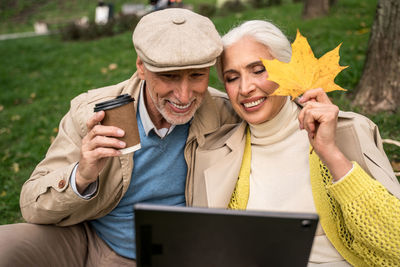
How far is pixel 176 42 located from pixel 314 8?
6.84 metres

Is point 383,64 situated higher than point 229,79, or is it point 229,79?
point 229,79

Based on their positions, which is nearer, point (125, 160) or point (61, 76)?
point (125, 160)

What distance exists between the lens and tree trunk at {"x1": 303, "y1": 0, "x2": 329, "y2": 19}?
793 centimetres

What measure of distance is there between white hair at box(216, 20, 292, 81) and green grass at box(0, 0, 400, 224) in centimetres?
35

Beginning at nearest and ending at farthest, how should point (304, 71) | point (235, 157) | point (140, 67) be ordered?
1. point (304, 71)
2. point (235, 157)
3. point (140, 67)

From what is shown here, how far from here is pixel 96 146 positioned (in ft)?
6.01

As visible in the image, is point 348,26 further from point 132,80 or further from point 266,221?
point 266,221

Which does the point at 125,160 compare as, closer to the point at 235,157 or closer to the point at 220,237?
the point at 235,157

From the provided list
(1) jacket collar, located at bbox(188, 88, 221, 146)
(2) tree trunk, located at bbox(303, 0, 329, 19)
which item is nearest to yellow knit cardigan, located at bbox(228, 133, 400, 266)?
(1) jacket collar, located at bbox(188, 88, 221, 146)

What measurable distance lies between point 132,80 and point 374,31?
8.48ft

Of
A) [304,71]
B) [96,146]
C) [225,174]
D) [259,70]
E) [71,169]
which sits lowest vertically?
[225,174]

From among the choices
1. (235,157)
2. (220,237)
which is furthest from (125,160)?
(220,237)

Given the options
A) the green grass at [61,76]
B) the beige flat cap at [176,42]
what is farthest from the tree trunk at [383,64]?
the beige flat cap at [176,42]

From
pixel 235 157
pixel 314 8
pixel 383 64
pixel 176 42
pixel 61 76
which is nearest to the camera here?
pixel 176 42
